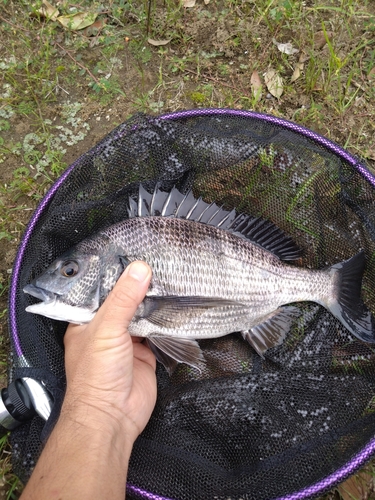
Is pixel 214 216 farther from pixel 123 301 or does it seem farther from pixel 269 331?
pixel 123 301

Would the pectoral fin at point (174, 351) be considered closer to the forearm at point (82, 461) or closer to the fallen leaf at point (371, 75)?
the forearm at point (82, 461)

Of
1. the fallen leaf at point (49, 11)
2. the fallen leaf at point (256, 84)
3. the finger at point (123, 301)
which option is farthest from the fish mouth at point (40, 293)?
the fallen leaf at point (49, 11)

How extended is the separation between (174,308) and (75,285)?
2.01 ft

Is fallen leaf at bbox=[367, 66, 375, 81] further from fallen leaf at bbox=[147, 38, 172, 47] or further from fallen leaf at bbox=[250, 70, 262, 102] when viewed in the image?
fallen leaf at bbox=[147, 38, 172, 47]

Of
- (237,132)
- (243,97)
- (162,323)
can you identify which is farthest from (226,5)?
(162,323)

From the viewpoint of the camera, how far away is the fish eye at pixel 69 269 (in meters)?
2.61

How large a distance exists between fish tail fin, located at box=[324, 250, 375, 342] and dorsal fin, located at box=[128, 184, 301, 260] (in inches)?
13.4

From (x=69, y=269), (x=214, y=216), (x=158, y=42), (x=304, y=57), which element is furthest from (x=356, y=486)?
(x=158, y=42)

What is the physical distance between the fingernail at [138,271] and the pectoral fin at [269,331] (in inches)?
39.9

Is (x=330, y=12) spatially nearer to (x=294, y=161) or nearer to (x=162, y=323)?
(x=294, y=161)

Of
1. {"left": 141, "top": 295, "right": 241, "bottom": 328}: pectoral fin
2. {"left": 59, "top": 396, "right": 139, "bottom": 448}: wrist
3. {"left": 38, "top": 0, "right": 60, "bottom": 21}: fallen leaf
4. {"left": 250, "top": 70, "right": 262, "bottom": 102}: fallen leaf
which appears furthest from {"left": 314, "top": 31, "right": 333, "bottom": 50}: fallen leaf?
{"left": 59, "top": 396, "right": 139, "bottom": 448}: wrist

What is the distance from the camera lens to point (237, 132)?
301cm

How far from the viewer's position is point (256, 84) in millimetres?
Result: 3791

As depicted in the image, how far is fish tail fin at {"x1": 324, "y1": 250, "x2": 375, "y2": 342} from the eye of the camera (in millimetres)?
2887
